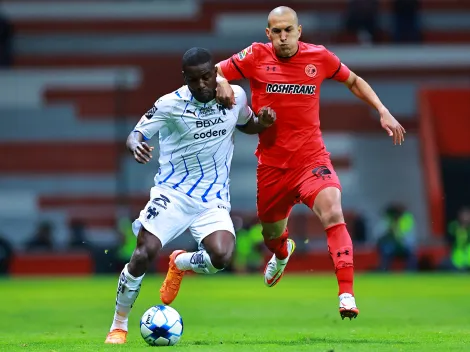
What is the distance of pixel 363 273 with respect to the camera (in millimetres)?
21734

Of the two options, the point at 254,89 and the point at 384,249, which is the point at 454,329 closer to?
the point at 254,89

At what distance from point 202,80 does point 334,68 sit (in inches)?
55.2

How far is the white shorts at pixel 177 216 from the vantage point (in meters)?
8.35

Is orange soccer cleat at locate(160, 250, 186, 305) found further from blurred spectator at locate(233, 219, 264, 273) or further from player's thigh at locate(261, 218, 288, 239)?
blurred spectator at locate(233, 219, 264, 273)

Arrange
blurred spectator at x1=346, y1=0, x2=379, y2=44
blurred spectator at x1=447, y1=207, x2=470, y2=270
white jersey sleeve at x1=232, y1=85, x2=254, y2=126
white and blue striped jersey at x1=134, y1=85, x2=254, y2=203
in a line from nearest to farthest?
white and blue striped jersey at x1=134, y1=85, x2=254, y2=203, white jersey sleeve at x1=232, y1=85, x2=254, y2=126, blurred spectator at x1=447, y1=207, x2=470, y2=270, blurred spectator at x1=346, y1=0, x2=379, y2=44

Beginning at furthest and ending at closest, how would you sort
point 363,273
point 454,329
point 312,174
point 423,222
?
point 423,222, point 363,273, point 454,329, point 312,174

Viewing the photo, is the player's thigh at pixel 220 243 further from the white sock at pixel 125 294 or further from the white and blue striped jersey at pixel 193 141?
the white sock at pixel 125 294

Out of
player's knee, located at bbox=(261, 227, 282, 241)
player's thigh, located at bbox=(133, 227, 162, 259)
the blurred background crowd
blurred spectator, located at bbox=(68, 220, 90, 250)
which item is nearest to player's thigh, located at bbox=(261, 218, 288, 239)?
player's knee, located at bbox=(261, 227, 282, 241)

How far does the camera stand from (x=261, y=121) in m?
8.62

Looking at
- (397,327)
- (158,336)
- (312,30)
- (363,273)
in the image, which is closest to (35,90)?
(312,30)

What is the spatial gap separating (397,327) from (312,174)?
210cm

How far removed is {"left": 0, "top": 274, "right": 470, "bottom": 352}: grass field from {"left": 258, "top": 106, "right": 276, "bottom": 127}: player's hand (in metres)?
1.66

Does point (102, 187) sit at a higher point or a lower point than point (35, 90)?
lower

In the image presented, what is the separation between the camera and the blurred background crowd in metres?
25.0
